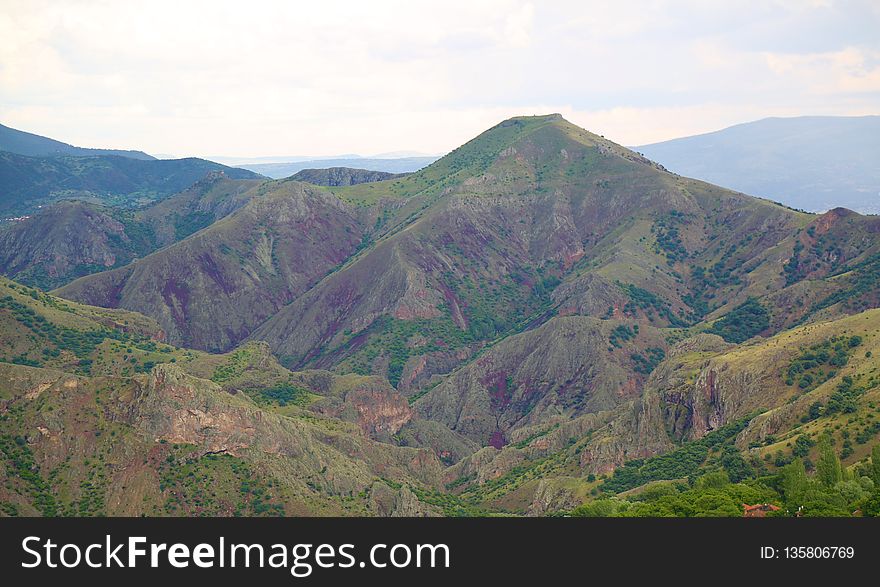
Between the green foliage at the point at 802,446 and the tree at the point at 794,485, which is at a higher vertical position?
the tree at the point at 794,485

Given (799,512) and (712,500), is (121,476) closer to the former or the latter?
(712,500)

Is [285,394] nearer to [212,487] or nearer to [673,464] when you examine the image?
[212,487]

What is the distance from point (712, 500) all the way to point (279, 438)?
208ft

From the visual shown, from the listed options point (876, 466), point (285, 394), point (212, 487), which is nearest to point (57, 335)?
point (285, 394)

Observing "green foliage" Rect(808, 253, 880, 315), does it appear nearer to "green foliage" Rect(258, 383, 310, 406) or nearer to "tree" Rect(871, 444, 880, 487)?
"tree" Rect(871, 444, 880, 487)

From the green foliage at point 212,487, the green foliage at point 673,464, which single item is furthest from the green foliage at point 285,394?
the green foliage at point 673,464

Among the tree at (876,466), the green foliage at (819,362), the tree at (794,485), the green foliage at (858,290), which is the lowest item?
the tree at (794,485)

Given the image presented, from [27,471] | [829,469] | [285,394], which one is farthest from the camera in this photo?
[285,394]

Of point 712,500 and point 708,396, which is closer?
point 712,500

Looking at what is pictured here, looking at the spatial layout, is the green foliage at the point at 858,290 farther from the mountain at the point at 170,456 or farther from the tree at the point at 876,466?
the mountain at the point at 170,456

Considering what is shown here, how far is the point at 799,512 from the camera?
7762cm

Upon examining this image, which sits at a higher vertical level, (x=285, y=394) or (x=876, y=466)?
(x=876, y=466)
